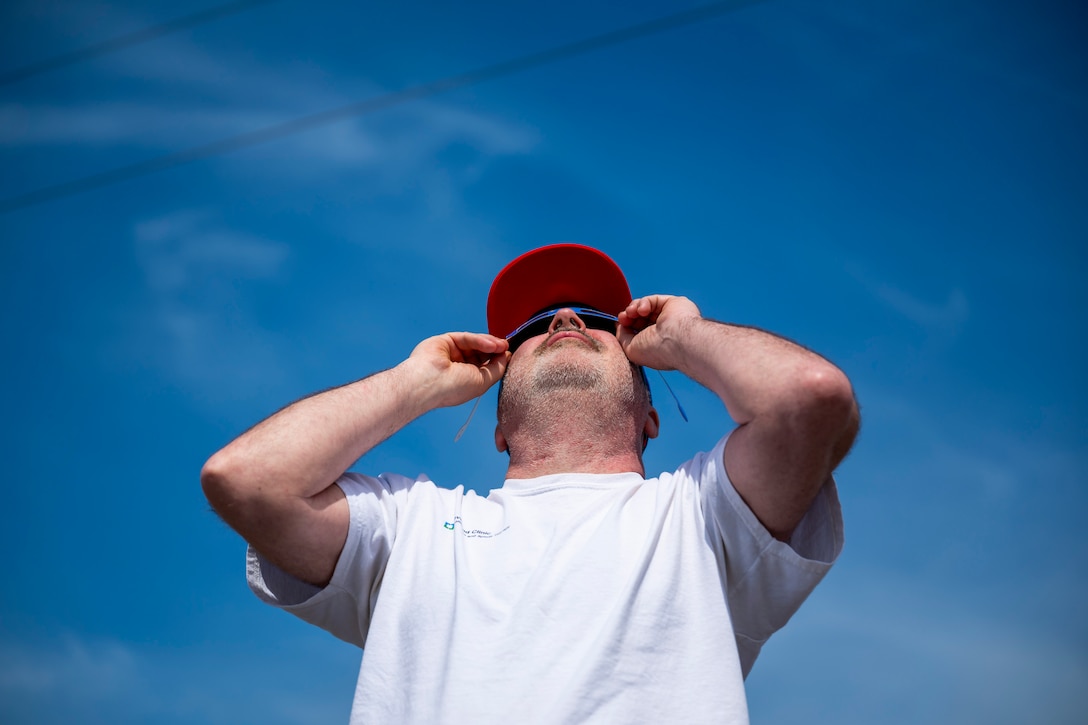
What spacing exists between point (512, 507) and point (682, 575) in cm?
71

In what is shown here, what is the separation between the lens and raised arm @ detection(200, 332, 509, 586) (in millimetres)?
2555

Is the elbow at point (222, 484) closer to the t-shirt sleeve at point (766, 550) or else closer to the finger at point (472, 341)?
the finger at point (472, 341)

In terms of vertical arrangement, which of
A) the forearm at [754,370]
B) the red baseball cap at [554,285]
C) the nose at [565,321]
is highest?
the red baseball cap at [554,285]

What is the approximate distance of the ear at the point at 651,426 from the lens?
3.65 m

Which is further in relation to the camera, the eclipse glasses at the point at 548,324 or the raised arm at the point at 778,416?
the eclipse glasses at the point at 548,324

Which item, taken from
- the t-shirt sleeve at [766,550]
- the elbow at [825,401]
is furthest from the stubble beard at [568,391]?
the elbow at [825,401]

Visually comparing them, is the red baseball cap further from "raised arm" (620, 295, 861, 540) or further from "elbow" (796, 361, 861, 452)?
"elbow" (796, 361, 861, 452)

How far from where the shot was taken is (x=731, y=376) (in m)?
2.58

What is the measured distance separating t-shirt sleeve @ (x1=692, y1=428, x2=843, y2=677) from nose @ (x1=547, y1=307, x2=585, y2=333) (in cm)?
116

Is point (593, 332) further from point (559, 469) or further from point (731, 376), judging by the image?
point (731, 376)

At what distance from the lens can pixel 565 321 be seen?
3.70 meters

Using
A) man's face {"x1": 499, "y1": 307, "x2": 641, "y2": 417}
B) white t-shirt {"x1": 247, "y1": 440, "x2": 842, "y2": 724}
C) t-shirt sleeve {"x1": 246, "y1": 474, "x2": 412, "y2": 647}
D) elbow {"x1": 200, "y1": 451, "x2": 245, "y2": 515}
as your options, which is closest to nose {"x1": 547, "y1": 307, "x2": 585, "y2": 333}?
man's face {"x1": 499, "y1": 307, "x2": 641, "y2": 417}

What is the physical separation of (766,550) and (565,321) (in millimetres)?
1510

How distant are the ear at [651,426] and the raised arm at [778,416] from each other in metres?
0.87
